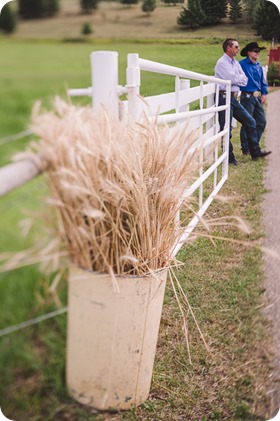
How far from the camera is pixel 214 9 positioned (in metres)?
1.52


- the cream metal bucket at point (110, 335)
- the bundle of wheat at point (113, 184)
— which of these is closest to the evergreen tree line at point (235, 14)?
the bundle of wheat at point (113, 184)

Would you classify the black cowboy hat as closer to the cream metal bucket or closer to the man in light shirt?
the man in light shirt

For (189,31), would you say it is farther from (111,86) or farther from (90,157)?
(90,157)

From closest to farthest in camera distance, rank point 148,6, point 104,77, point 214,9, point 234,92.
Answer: point 104,77 → point 148,6 → point 214,9 → point 234,92

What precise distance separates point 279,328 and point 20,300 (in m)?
0.80

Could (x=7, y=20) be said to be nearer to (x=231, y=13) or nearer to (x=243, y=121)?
(x=231, y=13)

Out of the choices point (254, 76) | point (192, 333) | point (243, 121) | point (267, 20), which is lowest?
point (192, 333)

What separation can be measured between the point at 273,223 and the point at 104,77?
2.08 feet

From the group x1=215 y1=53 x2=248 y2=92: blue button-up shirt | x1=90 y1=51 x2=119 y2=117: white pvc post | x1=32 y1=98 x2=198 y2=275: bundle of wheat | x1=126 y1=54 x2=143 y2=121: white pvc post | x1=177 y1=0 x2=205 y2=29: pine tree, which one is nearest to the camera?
x1=32 y1=98 x2=198 y2=275: bundle of wheat

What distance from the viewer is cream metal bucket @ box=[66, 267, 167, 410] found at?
1223 mm

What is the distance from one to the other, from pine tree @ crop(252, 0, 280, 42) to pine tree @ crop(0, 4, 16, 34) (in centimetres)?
64

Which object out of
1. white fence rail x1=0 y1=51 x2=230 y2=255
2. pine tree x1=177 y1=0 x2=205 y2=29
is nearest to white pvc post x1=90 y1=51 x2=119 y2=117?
white fence rail x1=0 y1=51 x2=230 y2=255

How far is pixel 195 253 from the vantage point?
1.65 meters

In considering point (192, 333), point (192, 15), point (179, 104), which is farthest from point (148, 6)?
point (192, 333)
